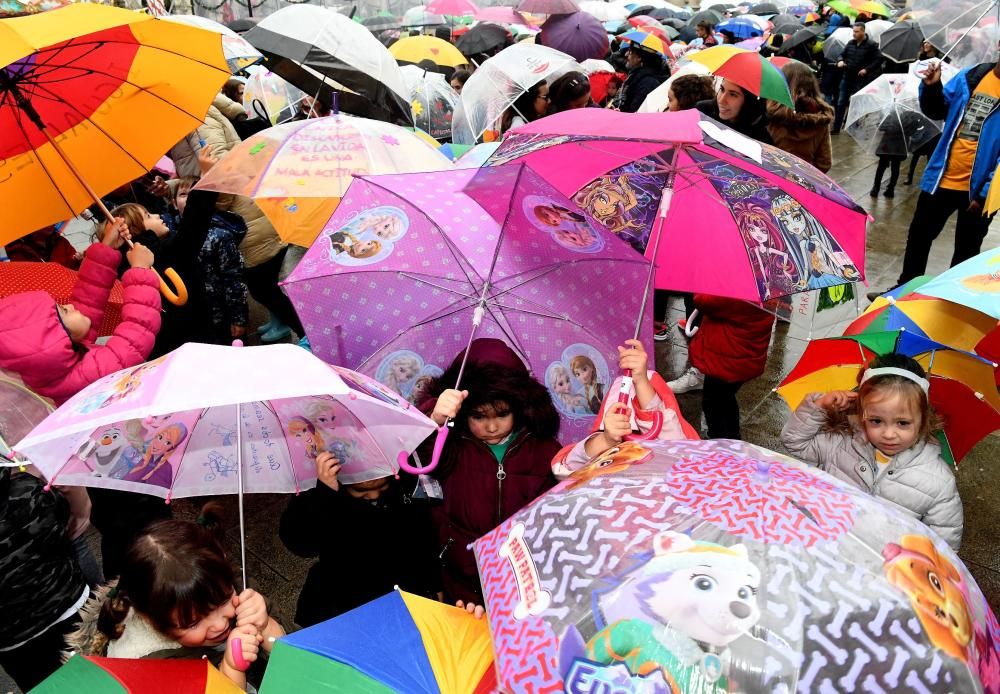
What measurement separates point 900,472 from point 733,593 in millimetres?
1769

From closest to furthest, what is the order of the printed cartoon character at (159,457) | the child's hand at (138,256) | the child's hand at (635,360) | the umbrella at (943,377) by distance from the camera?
1. the printed cartoon character at (159,457)
2. the child's hand at (635,360)
3. the umbrella at (943,377)
4. the child's hand at (138,256)

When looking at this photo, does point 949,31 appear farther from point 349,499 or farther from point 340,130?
point 349,499

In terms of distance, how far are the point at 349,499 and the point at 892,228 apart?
7.94 m

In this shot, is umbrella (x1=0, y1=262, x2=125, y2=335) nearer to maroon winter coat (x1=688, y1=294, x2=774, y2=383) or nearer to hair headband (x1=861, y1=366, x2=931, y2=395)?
maroon winter coat (x1=688, y1=294, x2=774, y2=383)

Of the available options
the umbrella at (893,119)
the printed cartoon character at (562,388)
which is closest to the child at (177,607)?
the printed cartoon character at (562,388)

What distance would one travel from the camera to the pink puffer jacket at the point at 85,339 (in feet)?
8.15

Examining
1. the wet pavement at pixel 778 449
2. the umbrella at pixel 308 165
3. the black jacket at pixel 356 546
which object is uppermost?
the umbrella at pixel 308 165

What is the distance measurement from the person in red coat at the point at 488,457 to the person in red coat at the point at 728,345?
145 centimetres

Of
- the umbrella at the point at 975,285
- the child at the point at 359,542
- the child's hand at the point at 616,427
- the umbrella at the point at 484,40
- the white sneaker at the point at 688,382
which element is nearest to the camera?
the umbrella at the point at 975,285

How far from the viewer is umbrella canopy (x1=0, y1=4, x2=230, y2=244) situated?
9.55 feet

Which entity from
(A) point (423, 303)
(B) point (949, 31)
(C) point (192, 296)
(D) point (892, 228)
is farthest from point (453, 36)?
(A) point (423, 303)

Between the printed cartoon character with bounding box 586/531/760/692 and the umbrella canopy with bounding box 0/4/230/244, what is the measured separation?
254 cm

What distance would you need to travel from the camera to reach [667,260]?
3.06 m

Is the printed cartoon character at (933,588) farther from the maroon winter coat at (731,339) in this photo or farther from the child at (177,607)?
the maroon winter coat at (731,339)
